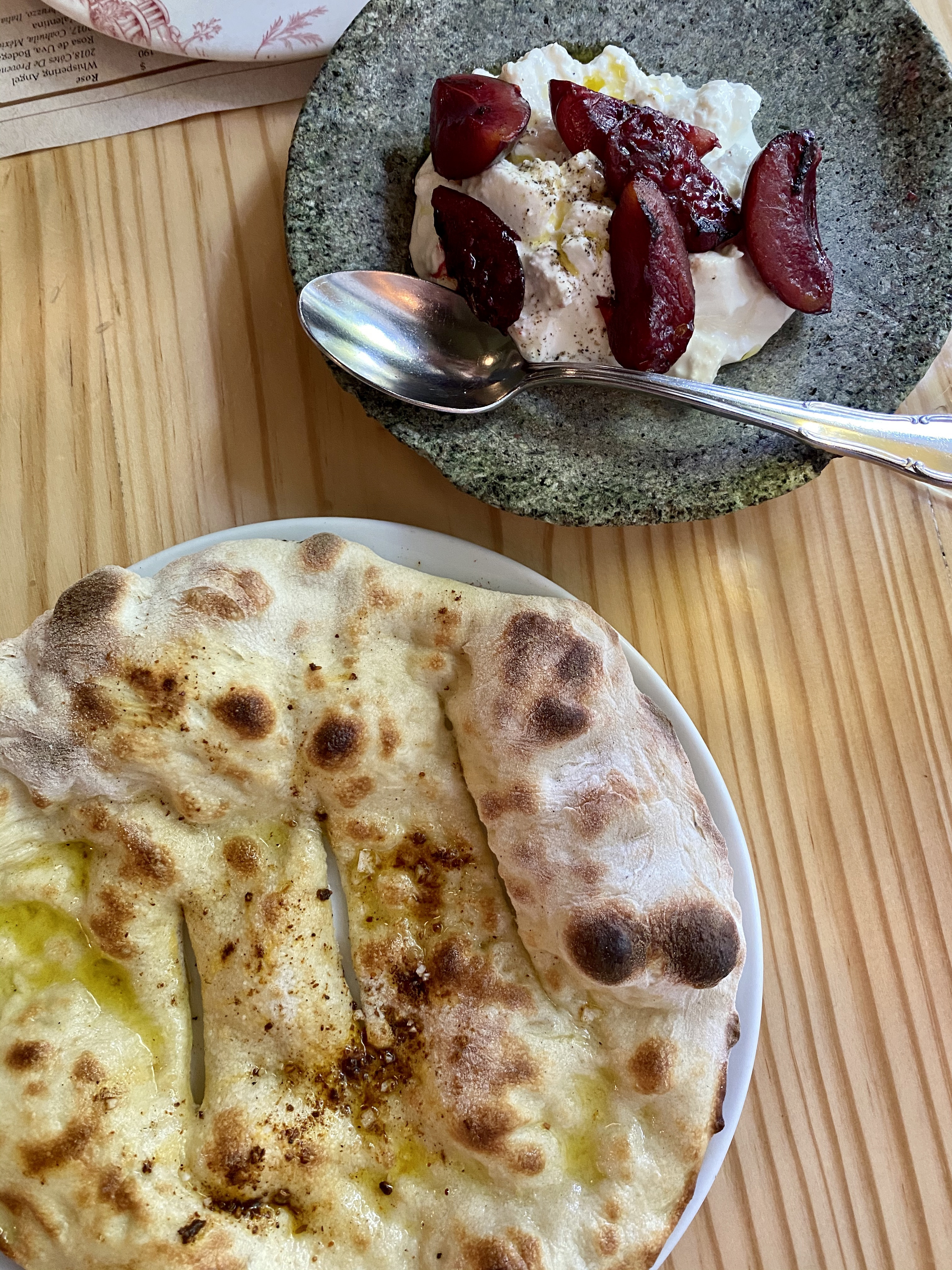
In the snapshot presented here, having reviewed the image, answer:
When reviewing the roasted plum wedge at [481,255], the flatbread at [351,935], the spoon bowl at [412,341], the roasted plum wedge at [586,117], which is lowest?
the flatbread at [351,935]

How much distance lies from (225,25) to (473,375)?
23.7 inches

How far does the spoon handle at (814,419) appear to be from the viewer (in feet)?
3.67

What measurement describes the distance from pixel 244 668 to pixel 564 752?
1.11 feet

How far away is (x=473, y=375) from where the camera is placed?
1.17 metres

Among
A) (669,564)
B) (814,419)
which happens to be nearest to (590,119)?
(814,419)

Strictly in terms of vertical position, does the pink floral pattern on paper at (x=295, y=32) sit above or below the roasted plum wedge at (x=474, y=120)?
above

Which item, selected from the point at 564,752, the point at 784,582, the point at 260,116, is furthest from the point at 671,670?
the point at 260,116

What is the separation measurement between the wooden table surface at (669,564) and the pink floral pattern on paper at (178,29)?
82 mm

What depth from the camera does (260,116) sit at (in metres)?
1.30

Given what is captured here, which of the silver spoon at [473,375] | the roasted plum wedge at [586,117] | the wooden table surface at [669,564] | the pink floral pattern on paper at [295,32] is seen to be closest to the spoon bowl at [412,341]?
the silver spoon at [473,375]

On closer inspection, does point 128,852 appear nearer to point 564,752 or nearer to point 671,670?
point 564,752

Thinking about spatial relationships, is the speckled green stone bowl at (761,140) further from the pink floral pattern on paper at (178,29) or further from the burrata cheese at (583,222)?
the pink floral pattern on paper at (178,29)

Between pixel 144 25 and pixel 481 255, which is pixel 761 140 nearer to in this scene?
pixel 481 255

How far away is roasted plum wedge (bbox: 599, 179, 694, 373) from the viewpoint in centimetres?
105
